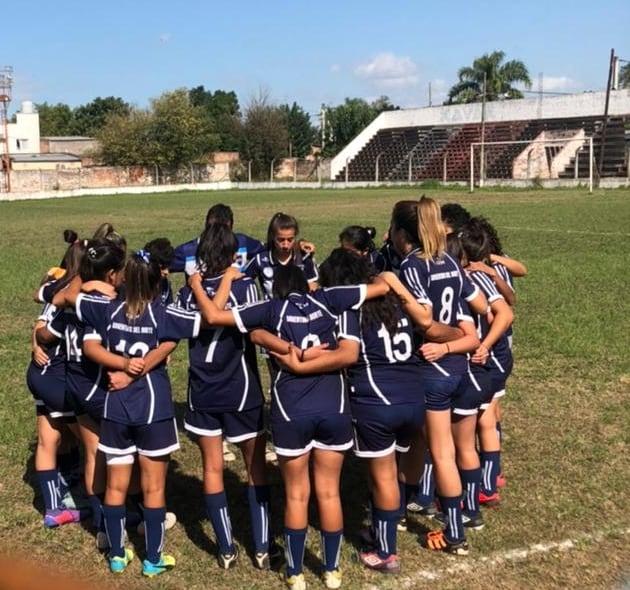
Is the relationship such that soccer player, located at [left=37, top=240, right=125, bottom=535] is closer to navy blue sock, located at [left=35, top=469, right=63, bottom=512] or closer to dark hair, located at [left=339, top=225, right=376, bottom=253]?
navy blue sock, located at [left=35, top=469, right=63, bottom=512]

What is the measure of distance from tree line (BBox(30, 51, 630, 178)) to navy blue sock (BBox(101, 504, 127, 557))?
60.0 m

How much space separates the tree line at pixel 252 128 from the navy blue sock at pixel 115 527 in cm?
5998

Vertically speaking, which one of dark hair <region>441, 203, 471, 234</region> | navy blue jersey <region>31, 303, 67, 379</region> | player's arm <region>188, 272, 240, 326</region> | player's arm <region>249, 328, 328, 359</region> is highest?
dark hair <region>441, 203, 471, 234</region>

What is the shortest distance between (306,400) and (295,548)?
79 cm

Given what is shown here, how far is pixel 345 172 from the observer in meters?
65.1

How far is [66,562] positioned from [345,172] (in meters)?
61.9

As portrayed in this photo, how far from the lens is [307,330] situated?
3904 mm

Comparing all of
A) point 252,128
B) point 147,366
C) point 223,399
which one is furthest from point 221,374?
point 252,128

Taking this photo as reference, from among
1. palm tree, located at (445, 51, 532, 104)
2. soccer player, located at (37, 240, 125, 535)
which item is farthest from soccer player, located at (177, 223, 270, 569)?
palm tree, located at (445, 51, 532, 104)

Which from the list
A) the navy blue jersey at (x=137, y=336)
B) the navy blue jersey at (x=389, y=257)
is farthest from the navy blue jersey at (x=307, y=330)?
the navy blue jersey at (x=389, y=257)

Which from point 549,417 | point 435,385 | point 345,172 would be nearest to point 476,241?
point 435,385

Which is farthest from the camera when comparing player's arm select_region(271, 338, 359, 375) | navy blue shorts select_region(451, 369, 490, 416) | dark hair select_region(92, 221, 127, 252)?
dark hair select_region(92, 221, 127, 252)

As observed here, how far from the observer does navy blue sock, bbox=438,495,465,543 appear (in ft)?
14.2

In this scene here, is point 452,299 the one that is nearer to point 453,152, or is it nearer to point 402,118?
point 453,152
